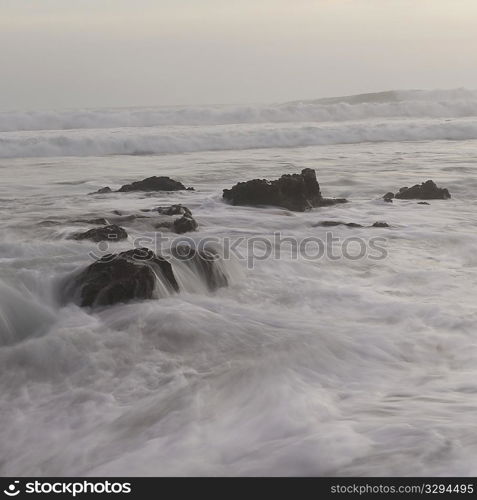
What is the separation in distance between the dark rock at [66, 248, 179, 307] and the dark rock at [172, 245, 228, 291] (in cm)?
69

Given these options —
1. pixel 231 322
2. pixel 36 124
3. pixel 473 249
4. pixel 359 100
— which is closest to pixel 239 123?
pixel 36 124

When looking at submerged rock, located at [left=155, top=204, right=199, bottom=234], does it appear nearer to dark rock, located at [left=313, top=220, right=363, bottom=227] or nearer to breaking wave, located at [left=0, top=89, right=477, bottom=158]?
dark rock, located at [left=313, top=220, right=363, bottom=227]

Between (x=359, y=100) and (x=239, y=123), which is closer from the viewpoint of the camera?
(x=239, y=123)

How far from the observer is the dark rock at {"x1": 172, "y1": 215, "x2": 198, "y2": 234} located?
8414 millimetres

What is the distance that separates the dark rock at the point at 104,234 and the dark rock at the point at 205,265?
1.32 metres

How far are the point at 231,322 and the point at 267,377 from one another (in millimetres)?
1010

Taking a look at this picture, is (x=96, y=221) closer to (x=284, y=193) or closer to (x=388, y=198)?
(x=284, y=193)

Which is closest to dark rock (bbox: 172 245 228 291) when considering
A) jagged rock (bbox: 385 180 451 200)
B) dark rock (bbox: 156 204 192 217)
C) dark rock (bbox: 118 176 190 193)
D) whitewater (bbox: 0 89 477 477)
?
whitewater (bbox: 0 89 477 477)

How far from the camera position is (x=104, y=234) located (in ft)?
24.9

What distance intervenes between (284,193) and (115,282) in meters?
5.46

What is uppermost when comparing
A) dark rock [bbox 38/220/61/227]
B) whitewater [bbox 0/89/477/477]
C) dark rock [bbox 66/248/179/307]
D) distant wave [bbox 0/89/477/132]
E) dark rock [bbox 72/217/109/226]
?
distant wave [bbox 0/89/477/132]

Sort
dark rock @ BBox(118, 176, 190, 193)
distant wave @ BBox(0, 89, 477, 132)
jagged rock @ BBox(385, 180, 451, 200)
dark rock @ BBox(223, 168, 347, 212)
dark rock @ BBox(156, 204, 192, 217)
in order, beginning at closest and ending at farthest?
dark rock @ BBox(156, 204, 192, 217)
dark rock @ BBox(223, 168, 347, 212)
jagged rock @ BBox(385, 180, 451, 200)
dark rock @ BBox(118, 176, 190, 193)
distant wave @ BBox(0, 89, 477, 132)

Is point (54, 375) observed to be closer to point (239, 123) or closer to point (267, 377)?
point (267, 377)
